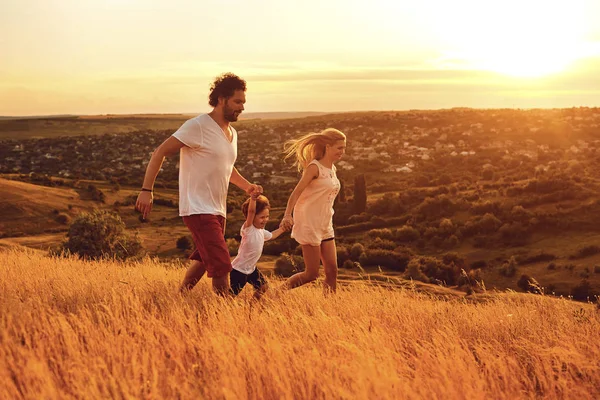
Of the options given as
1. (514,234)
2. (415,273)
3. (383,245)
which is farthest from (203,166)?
(514,234)

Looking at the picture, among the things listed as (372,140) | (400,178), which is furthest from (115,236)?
(372,140)

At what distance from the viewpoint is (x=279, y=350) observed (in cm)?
363

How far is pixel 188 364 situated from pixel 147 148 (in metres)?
115

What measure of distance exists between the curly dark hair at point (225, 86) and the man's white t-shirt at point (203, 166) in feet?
0.69

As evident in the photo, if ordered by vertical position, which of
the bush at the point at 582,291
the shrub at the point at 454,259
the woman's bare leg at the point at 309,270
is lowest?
the shrub at the point at 454,259

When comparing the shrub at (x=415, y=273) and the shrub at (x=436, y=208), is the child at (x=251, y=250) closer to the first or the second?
the shrub at (x=415, y=273)

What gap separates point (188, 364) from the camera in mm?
3760

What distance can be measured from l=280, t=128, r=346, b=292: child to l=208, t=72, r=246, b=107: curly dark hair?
3.50 ft

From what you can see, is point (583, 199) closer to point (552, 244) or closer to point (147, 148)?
point (552, 244)

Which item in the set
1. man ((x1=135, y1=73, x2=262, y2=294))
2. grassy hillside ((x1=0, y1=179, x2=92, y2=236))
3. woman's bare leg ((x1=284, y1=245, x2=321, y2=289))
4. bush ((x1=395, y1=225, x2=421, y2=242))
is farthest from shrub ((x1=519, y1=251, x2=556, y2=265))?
grassy hillside ((x1=0, y1=179, x2=92, y2=236))

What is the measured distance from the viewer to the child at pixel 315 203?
6.46 meters

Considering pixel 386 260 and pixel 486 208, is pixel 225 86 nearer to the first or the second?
pixel 386 260

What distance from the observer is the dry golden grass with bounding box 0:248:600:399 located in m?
3.28

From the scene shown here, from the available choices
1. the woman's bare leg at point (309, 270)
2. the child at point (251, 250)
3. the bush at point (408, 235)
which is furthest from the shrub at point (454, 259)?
the child at point (251, 250)
